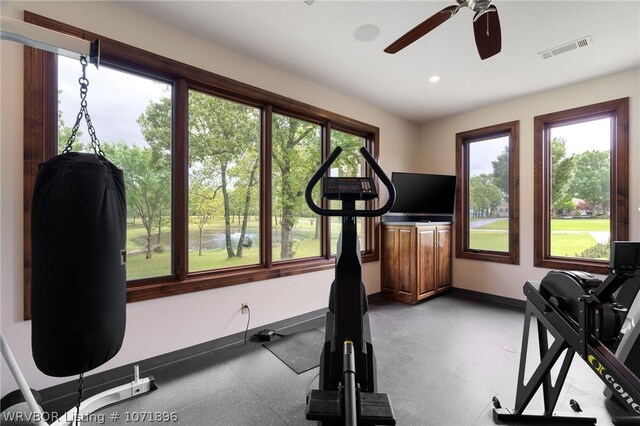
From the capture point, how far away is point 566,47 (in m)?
2.65

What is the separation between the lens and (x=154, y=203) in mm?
2428

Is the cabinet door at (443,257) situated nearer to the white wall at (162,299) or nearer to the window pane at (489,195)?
the window pane at (489,195)

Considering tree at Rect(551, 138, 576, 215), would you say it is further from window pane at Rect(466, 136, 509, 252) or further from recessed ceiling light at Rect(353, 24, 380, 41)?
recessed ceiling light at Rect(353, 24, 380, 41)

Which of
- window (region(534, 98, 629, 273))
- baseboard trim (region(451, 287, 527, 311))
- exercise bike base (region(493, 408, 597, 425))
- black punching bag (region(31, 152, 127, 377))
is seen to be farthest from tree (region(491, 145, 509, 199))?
black punching bag (region(31, 152, 127, 377))

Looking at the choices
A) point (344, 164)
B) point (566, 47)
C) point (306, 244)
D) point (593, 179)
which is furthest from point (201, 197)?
point (593, 179)

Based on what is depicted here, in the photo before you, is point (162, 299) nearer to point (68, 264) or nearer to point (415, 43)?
point (68, 264)

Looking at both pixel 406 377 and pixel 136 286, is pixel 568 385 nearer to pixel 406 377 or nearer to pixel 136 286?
pixel 406 377

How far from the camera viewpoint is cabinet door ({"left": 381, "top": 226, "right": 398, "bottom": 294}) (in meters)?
4.14

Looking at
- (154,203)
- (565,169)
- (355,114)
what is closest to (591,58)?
(565,169)

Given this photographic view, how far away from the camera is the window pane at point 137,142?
7.08 feet

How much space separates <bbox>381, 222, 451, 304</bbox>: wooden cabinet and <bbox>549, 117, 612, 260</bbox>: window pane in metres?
1.41

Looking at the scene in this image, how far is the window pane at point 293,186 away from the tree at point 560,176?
320 cm

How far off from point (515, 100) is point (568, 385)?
358 centimetres

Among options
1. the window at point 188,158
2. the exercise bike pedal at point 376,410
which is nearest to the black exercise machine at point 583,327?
the exercise bike pedal at point 376,410
